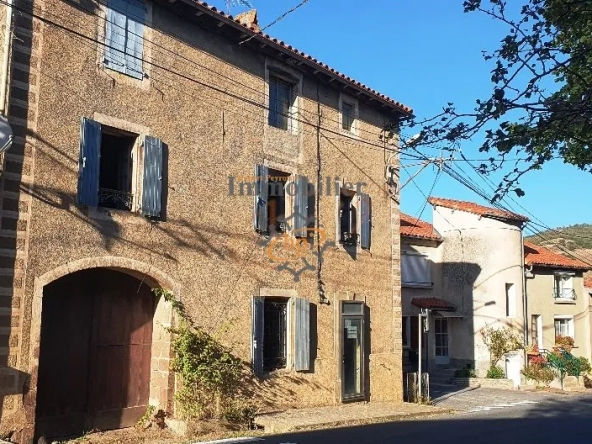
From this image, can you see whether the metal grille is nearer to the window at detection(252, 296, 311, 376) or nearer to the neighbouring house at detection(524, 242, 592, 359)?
the window at detection(252, 296, 311, 376)

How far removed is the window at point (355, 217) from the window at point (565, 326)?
13624 millimetres

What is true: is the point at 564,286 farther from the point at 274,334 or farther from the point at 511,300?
the point at 274,334

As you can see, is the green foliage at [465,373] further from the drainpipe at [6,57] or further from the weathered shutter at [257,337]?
the drainpipe at [6,57]

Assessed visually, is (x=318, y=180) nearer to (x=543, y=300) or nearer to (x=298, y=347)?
(x=298, y=347)

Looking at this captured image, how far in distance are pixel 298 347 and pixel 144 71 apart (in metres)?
6.29

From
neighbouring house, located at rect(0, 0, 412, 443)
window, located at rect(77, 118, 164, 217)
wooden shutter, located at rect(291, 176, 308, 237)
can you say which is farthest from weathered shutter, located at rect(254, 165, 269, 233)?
window, located at rect(77, 118, 164, 217)

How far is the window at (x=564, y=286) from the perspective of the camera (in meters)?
25.8

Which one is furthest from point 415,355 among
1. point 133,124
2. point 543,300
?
point 133,124

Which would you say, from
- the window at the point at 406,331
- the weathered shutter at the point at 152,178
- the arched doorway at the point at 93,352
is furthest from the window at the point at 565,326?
the weathered shutter at the point at 152,178

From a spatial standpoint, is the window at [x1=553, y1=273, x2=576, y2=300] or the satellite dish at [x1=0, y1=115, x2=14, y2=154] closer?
the satellite dish at [x1=0, y1=115, x2=14, y2=154]

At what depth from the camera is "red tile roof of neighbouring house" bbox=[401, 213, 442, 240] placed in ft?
76.6

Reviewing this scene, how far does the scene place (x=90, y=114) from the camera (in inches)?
406

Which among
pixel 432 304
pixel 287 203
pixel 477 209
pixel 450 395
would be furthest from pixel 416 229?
pixel 287 203

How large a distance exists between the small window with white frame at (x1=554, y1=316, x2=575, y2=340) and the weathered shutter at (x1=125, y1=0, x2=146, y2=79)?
20.7 meters
